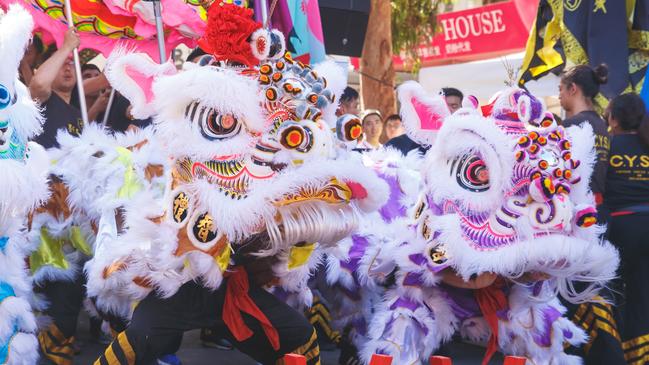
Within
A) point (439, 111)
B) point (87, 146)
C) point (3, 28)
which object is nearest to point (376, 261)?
point (439, 111)

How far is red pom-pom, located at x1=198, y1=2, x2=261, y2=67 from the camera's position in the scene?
352cm

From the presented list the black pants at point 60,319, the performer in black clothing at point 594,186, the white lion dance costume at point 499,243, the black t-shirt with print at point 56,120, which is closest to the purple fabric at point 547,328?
the white lion dance costume at point 499,243

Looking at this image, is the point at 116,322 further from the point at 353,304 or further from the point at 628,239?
the point at 628,239

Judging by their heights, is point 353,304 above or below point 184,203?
below

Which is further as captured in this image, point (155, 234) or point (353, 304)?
point (353, 304)

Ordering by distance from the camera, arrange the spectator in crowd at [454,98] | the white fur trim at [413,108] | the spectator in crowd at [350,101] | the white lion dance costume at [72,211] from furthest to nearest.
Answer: the spectator in crowd at [350,101] → the spectator in crowd at [454,98] → the white lion dance costume at [72,211] → the white fur trim at [413,108]

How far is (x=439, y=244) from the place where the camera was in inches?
153

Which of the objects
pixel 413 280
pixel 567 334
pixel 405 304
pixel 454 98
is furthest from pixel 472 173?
pixel 454 98

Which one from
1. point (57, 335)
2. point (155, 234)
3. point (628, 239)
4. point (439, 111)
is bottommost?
point (57, 335)

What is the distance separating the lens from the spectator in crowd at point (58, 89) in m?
4.62

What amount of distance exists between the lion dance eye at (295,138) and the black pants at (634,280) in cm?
209

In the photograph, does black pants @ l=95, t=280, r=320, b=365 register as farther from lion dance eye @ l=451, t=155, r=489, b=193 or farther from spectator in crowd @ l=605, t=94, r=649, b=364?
spectator in crowd @ l=605, t=94, r=649, b=364

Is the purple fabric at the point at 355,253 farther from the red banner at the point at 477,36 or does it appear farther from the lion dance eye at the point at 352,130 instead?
the red banner at the point at 477,36

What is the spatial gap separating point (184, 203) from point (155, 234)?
0.18m
